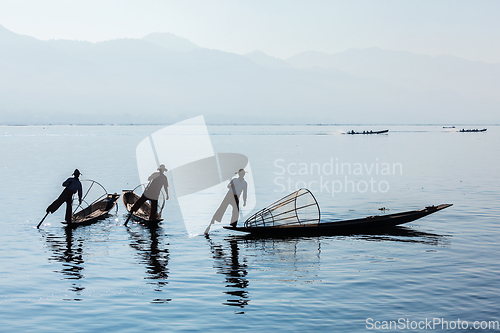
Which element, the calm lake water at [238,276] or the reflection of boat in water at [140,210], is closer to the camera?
the calm lake water at [238,276]

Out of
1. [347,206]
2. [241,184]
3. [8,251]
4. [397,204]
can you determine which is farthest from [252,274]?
[397,204]

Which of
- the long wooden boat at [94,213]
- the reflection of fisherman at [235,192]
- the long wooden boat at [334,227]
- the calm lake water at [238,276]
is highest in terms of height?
the reflection of fisherman at [235,192]

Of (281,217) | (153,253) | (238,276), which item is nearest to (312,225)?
(281,217)

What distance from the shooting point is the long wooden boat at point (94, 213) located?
81.4 feet

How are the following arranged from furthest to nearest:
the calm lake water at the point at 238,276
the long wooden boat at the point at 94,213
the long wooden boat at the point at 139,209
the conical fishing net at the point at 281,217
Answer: the long wooden boat at the point at 139,209 < the long wooden boat at the point at 94,213 < the conical fishing net at the point at 281,217 < the calm lake water at the point at 238,276

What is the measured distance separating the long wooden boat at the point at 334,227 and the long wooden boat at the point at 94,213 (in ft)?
27.7

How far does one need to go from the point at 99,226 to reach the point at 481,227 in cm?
1954


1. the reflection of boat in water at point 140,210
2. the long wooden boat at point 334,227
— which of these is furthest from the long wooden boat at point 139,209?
the long wooden boat at point 334,227

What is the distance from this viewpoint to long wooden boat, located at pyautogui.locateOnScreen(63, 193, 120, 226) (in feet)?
81.4

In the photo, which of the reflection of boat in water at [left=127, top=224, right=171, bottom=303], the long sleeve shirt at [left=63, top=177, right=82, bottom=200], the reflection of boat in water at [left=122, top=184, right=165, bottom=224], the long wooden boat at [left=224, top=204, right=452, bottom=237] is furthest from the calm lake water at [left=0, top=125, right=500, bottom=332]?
the long sleeve shirt at [left=63, top=177, right=82, bottom=200]

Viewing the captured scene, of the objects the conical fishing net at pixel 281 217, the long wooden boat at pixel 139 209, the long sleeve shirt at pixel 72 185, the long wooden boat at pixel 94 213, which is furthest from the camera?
the long wooden boat at pixel 139 209

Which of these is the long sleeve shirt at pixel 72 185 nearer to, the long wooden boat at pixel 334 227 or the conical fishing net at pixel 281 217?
the long wooden boat at pixel 334 227

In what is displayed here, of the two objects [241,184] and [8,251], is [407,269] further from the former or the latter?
[8,251]

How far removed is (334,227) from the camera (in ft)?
72.1
